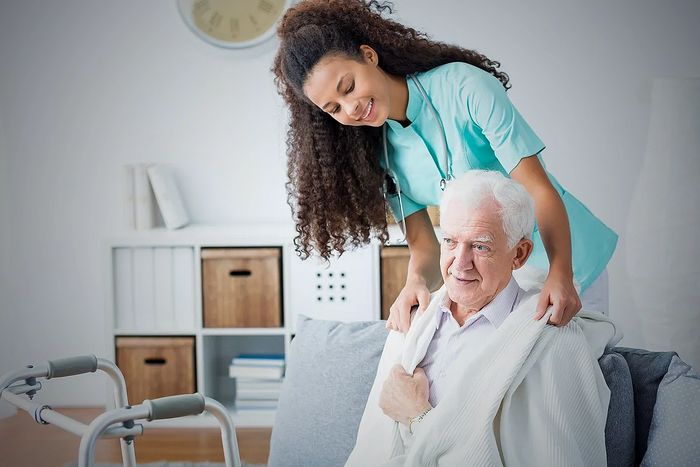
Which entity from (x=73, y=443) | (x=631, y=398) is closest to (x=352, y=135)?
(x=631, y=398)

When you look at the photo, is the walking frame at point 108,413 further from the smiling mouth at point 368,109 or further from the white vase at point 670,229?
the white vase at point 670,229

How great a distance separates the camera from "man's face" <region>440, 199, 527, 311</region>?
4.91ft

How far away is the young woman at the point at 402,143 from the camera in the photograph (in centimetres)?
157

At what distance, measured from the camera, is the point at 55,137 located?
367 cm

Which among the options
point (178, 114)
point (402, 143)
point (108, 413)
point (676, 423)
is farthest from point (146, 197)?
point (676, 423)

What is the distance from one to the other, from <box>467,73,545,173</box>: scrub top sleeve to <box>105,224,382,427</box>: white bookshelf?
1624 mm

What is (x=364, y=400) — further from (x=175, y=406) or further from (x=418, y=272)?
(x=175, y=406)

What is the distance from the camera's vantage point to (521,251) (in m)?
1.55

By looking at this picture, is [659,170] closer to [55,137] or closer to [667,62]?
[667,62]

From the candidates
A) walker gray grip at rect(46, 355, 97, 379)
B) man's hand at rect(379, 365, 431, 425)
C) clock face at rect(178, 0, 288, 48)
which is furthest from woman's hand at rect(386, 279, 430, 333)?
clock face at rect(178, 0, 288, 48)

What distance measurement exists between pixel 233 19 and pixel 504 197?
7.65 feet

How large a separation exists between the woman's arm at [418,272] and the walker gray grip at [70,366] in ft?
2.02

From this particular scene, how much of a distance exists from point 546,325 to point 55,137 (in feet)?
9.28

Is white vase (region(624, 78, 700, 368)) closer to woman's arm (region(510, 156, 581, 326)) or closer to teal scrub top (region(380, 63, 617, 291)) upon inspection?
teal scrub top (region(380, 63, 617, 291))
